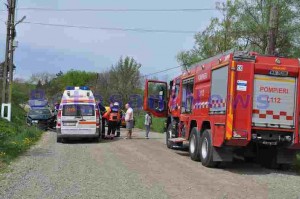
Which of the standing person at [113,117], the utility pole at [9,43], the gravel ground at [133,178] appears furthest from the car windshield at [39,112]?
the gravel ground at [133,178]

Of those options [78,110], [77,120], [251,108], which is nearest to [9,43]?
[78,110]

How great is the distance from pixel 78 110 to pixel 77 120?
49cm

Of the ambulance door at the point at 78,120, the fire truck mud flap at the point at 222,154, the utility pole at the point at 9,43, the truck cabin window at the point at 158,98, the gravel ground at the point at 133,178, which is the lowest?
the gravel ground at the point at 133,178

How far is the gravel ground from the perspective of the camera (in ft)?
30.3

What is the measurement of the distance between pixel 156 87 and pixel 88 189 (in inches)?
460

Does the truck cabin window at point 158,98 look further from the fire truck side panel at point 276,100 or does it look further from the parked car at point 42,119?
the parked car at point 42,119

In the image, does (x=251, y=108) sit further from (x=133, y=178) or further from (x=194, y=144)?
(x=133, y=178)

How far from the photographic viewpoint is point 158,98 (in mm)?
20594

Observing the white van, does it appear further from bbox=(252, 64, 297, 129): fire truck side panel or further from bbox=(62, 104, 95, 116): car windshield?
bbox=(252, 64, 297, 129): fire truck side panel

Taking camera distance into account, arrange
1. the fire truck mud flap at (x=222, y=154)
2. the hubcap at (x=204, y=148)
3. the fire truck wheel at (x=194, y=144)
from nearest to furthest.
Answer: the fire truck mud flap at (x=222, y=154), the hubcap at (x=204, y=148), the fire truck wheel at (x=194, y=144)

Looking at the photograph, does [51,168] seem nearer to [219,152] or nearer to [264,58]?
[219,152]

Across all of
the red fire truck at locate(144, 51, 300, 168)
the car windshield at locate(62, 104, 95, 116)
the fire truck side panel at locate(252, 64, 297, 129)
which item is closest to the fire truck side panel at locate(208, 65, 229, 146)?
the red fire truck at locate(144, 51, 300, 168)

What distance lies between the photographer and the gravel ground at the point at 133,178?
9.25 metres

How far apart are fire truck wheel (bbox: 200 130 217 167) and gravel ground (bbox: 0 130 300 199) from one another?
0.82 feet
